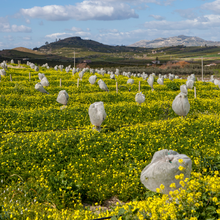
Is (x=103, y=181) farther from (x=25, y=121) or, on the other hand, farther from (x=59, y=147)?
(x=25, y=121)

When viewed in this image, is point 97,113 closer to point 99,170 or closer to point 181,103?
point 99,170

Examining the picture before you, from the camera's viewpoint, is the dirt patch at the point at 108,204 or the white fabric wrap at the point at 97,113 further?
the white fabric wrap at the point at 97,113

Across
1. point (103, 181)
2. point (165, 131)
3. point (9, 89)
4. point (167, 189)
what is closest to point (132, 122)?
point (165, 131)

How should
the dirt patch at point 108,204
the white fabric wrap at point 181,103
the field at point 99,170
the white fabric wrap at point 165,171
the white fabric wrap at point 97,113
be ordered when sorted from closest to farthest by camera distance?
the field at point 99,170, the white fabric wrap at point 165,171, the dirt patch at point 108,204, the white fabric wrap at point 97,113, the white fabric wrap at point 181,103

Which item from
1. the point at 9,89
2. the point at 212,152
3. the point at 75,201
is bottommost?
the point at 75,201

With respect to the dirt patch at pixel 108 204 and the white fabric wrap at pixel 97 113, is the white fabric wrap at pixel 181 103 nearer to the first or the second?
the white fabric wrap at pixel 97 113

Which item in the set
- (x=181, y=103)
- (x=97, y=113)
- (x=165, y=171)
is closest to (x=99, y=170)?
(x=97, y=113)

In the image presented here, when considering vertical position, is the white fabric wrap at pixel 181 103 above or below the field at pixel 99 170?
above

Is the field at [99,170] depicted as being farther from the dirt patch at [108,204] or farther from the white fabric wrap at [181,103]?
the white fabric wrap at [181,103]

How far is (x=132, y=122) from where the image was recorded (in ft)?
57.6

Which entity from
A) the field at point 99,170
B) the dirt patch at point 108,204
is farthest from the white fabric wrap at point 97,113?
the dirt patch at point 108,204

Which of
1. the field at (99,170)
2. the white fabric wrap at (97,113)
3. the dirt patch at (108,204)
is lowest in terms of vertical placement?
the dirt patch at (108,204)

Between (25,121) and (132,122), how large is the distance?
7670 millimetres

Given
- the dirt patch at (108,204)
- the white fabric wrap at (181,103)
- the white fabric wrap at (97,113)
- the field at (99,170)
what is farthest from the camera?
the white fabric wrap at (181,103)
